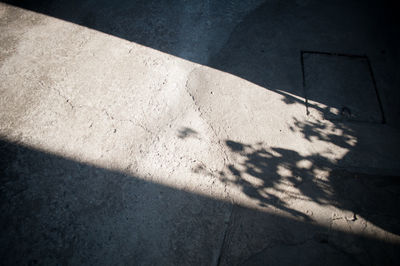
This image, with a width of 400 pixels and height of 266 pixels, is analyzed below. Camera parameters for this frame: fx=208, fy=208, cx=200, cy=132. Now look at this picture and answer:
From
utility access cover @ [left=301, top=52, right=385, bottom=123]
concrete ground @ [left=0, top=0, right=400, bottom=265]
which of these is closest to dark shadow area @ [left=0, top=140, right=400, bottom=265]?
concrete ground @ [left=0, top=0, right=400, bottom=265]

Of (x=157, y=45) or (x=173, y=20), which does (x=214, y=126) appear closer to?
(x=157, y=45)

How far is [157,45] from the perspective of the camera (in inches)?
200

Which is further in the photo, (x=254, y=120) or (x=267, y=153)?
(x=254, y=120)

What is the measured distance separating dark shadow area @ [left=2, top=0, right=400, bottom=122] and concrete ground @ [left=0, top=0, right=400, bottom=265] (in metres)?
0.05

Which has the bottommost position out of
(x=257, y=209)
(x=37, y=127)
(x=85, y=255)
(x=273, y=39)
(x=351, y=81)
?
(x=85, y=255)

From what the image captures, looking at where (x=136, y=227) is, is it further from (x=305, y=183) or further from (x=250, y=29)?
(x=250, y=29)

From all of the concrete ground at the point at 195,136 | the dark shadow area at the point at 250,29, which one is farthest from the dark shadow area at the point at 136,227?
the dark shadow area at the point at 250,29

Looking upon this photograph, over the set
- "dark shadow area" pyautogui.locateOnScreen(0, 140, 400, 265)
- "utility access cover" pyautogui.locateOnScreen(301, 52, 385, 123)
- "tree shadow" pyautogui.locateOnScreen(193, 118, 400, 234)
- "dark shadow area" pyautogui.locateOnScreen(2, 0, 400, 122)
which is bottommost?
"dark shadow area" pyautogui.locateOnScreen(0, 140, 400, 265)

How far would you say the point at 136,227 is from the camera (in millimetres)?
3094

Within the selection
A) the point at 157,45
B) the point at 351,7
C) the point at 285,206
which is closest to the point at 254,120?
the point at 285,206

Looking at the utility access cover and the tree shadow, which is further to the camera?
the utility access cover

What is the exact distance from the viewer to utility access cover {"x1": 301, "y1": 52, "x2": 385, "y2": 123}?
14.2 ft

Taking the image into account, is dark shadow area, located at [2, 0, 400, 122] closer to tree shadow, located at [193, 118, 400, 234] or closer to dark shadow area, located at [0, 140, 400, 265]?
tree shadow, located at [193, 118, 400, 234]

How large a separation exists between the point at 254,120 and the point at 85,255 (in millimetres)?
3553
